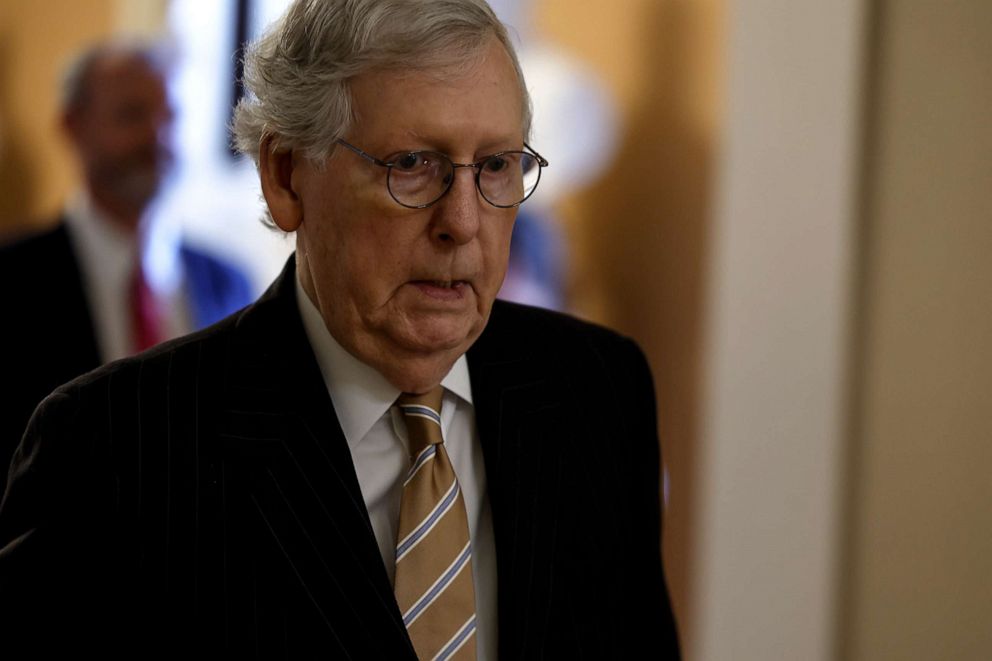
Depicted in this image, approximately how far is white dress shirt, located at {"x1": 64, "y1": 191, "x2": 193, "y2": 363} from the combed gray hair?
2057 millimetres

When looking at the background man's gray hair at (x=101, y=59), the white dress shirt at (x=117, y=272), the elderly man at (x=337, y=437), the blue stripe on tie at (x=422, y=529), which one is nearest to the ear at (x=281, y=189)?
the elderly man at (x=337, y=437)

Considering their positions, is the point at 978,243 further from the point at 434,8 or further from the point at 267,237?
the point at 267,237

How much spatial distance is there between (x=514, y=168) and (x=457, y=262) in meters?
0.13

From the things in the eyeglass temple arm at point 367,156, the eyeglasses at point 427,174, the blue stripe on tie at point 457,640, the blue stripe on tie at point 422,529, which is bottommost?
the blue stripe on tie at point 457,640

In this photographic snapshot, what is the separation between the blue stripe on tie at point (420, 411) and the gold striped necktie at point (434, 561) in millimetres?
19

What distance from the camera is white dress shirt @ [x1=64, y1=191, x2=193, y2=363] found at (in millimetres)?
3211

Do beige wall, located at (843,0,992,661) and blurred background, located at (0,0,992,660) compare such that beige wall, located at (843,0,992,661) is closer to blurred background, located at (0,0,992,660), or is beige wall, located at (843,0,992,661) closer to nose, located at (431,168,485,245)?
blurred background, located at (0,0,992,660)

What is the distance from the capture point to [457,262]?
A: 125 centimetres

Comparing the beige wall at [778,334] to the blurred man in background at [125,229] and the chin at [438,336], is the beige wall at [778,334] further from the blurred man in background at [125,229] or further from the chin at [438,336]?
the chin at [438,336]

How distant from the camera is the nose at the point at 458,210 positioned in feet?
4.04

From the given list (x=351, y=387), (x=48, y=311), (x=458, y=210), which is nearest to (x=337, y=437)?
(x=351, y=387)

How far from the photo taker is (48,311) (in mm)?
3082

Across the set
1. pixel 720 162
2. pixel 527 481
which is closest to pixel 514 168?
pixel 527 481

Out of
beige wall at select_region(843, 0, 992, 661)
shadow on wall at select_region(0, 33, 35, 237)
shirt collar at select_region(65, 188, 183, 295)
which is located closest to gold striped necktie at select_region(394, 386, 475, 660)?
beige wall at select_region(843, 0, 992, 661)
